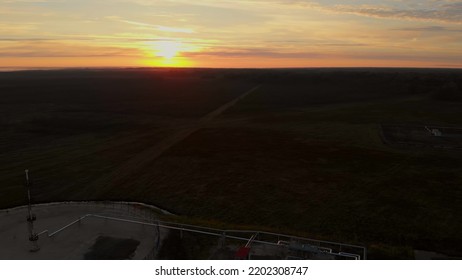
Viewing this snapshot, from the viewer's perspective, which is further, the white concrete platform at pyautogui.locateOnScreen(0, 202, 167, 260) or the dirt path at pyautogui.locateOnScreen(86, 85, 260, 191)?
the dirt path at pyautogui.locateOnScreen(86, 85, 260, 191)

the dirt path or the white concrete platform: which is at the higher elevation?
the dirt path

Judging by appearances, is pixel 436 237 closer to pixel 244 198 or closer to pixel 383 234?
pixel 383 234

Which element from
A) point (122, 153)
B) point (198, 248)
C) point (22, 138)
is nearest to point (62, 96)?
point (22, 138)

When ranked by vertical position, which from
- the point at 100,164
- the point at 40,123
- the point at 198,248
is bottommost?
the point at 198,248

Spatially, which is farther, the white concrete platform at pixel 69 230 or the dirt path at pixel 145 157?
the dirt path at pixel 145 157

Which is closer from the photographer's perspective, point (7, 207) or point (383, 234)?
point (383, 234)

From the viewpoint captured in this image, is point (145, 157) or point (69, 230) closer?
point (69, 230)

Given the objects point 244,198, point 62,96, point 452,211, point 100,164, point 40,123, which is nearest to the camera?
point 452,211

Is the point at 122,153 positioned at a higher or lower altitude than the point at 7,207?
higher

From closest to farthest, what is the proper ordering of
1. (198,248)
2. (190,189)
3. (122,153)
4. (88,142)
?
(198,248) < (190,189) < (122,153) < (88,142)

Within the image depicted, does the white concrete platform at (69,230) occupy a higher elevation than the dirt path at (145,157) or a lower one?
lower

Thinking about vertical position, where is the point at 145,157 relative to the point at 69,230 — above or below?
above
